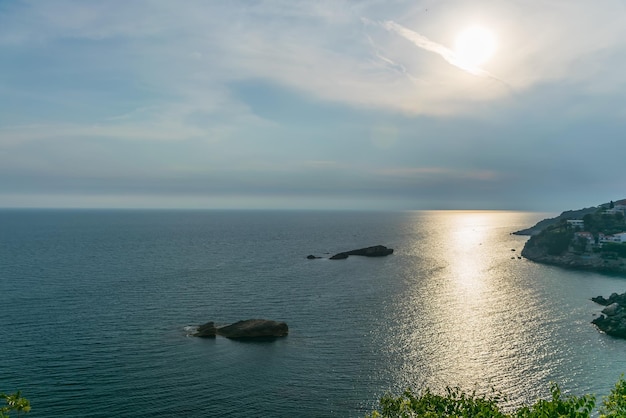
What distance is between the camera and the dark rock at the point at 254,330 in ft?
270

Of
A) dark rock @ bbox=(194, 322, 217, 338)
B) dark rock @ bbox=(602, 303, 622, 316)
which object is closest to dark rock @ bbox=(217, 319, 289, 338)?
dark rock @ bbox=(194, 322, 217, 338)

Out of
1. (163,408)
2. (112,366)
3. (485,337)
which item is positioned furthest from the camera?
(485,337)

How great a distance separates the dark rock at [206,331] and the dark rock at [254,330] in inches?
63.6

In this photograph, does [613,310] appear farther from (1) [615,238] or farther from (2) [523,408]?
(1) [615,238]

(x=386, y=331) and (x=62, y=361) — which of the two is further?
(x=386, y=331)

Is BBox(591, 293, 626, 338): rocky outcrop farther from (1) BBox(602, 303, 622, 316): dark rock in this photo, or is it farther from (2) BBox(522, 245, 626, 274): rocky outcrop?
(2) BBox(522, 245, 626, 274): rocky outcrop

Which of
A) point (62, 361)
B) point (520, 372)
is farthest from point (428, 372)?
point (62, 361)

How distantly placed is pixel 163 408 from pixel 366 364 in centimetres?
3328

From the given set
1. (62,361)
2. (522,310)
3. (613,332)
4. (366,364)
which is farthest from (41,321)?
(613,332)

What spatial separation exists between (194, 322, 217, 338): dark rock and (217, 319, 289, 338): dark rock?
1.61 m

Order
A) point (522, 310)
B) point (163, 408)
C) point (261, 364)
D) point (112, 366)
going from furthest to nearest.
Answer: point (522, 310)
point (261, 364)
point (112, 366)
point (163, 408)

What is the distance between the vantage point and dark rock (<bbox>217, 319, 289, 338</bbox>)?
270ft

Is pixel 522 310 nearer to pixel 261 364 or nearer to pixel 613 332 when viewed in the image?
pixel 613 332

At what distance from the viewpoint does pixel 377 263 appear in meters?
182
